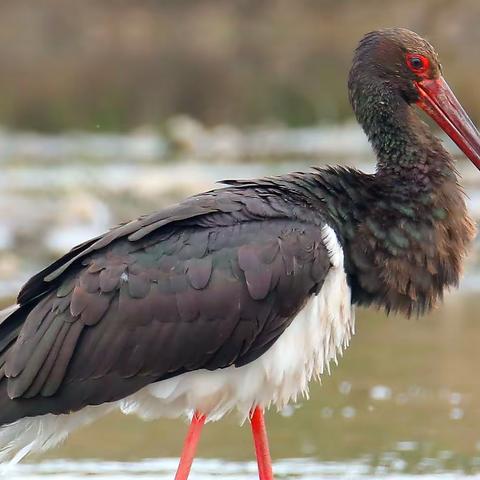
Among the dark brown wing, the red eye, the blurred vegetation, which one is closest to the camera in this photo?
the dark brown wing

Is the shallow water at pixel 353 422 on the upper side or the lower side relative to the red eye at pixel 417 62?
lower

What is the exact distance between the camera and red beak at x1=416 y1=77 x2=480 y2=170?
755cm

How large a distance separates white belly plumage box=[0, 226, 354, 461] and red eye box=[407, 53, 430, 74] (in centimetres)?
100

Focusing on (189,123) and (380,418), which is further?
(189,123)

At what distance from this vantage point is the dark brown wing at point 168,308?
6.86m

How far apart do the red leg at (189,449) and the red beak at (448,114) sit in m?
1.77

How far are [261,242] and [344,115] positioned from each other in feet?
67.2

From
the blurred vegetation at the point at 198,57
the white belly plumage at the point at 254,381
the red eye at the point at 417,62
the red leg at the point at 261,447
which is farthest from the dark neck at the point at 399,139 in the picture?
the blurred vegetation at the point at 198,57

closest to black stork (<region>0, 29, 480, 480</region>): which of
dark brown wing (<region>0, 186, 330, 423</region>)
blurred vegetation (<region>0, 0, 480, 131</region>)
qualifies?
dark brown wing (<region>0, 186, 330, 423</region>)

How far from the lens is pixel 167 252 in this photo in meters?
6.95

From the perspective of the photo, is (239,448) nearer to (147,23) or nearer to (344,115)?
(344,115)

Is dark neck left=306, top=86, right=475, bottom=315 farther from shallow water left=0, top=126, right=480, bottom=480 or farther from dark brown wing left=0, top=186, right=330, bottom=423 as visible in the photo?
shallow water left=0, top=126, right=480, bottom=480

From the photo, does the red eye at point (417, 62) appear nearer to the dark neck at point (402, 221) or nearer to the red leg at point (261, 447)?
the dark neck at point (402, 221)

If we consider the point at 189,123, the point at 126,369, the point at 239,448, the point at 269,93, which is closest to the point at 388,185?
the point at 126,369
